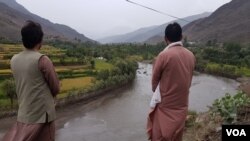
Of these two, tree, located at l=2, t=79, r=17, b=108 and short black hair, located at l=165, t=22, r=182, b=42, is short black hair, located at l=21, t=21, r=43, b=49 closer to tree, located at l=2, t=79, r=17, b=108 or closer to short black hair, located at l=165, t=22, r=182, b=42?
short black hair, located at l=165, t=22, r=182, b=42

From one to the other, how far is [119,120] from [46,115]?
674 inches

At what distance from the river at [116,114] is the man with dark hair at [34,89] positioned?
40.6 feet

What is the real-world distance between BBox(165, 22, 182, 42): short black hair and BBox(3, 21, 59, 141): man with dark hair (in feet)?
3.63

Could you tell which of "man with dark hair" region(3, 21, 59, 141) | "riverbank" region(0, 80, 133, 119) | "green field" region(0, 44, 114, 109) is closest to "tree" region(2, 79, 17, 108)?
"green field" region(0, 44, 114, 109)

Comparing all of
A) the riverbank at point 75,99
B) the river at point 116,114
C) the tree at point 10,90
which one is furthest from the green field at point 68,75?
the river at point 116,114

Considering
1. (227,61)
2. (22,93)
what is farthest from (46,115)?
(227,61)

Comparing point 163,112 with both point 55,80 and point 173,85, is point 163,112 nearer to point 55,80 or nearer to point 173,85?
point 173,85

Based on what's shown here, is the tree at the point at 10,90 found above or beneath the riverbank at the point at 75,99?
above

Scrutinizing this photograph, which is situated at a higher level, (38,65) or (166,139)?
(38,65)

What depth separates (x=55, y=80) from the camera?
10.1ft

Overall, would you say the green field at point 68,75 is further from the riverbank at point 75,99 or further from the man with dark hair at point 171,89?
the man with dark hair at point 171,89

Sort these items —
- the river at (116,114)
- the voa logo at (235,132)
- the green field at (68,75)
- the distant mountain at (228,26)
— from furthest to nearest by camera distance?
1. the distant mountain at (228,26)
2. the green field at (68,75)
3. the river at (116,114)
4. the voa logo at (235,132)

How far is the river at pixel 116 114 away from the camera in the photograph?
16959mm

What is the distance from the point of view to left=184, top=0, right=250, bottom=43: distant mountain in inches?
3472
